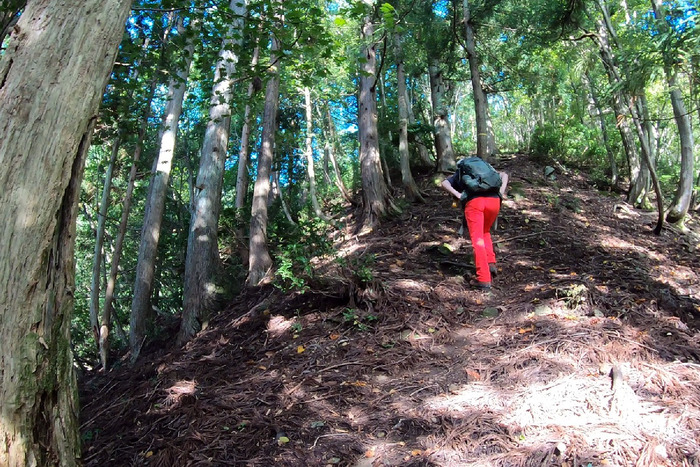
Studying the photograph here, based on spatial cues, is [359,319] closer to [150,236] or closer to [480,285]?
[480,285]

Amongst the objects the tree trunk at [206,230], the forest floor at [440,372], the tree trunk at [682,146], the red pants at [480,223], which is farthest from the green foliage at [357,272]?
the tree trunk at [682,146]

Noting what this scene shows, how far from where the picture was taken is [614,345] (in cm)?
372

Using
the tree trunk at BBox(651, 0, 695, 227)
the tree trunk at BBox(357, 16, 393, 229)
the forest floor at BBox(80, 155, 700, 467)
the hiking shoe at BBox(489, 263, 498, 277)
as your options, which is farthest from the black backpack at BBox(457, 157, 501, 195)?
the tree trunk at BBox(651, 0, 695, 227)

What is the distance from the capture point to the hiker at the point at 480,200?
5.36m

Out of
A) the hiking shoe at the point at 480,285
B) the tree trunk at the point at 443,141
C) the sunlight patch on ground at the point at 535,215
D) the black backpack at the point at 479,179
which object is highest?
the tree trunk at the point at 443,141

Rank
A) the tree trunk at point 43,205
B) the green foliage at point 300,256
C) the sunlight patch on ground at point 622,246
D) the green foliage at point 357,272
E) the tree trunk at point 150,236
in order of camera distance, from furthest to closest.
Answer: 1. the tree trunk at point 150,236
2. the sunlight patch on ground at point 622,246
3. the green foliage at point 300,256
4. the green foliage at point 357,272
5. the tree trunk at point 43,205

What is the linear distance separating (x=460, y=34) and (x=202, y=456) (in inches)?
424

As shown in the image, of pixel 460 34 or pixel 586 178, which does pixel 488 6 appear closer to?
pixel 460 34

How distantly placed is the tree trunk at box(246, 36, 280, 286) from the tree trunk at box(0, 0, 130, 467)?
5.64m

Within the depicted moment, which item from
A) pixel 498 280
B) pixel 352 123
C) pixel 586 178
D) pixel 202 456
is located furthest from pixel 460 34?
pixel 352 123

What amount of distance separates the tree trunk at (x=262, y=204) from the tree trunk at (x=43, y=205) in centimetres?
564

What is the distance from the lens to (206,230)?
7699 millimetres

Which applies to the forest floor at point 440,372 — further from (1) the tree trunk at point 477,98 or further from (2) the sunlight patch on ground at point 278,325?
(1) the tree trunk at point 477,98

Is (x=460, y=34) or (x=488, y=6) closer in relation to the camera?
(x=488, y=6)
